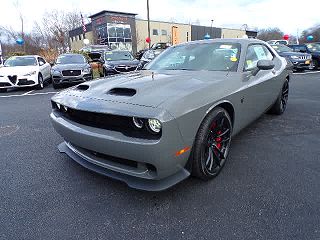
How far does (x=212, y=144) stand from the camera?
264 centimetres

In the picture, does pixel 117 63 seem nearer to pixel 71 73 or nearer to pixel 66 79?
pixel 71 73

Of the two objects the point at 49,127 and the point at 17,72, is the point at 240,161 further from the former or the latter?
the point at 17,72

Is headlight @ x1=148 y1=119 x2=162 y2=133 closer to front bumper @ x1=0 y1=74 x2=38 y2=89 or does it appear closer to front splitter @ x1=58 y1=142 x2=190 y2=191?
front splitter @ x1=58 y1=142 x2=190 y2=191

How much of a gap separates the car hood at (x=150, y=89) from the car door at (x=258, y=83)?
1.59ft

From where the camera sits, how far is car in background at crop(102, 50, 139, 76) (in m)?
10.9

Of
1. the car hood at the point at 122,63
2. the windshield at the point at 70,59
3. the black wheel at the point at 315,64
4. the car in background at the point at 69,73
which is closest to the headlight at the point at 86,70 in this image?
the car in background at the point at 69,73

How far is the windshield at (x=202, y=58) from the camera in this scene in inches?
126

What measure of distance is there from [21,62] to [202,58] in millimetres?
9220

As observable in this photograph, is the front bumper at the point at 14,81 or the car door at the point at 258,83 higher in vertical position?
the car door at the point at 258,83

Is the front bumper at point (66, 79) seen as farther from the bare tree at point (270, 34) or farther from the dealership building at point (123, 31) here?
the bare tree at point (270, 34)

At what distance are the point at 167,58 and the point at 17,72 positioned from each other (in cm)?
749

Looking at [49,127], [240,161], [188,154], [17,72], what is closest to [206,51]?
[240,161]

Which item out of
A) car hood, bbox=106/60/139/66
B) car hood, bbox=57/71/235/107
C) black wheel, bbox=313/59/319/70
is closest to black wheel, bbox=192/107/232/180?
car hood, bbox=57/71/235/107

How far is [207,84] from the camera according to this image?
8.32 ft
